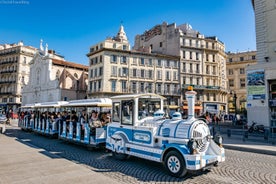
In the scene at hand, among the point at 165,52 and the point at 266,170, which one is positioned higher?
the point at 165,52

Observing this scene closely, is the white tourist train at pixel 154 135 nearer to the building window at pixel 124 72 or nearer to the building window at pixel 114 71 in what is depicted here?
the building window at pixel 114 71

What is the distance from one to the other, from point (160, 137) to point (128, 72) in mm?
35887

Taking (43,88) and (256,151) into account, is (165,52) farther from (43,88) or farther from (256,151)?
(256,151)

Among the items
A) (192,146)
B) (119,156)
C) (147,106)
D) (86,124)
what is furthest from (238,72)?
(192,146)

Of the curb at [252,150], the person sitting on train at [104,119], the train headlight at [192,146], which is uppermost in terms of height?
the person sitting on train at [104,119]

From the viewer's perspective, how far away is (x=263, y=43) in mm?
19969

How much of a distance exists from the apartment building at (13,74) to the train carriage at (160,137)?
57839 mm

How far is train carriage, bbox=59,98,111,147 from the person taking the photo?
1014cm

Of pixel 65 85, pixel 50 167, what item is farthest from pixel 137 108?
pixel 65 85

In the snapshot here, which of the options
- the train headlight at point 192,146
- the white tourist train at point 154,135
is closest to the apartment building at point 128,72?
the white tourist train at point 154,135

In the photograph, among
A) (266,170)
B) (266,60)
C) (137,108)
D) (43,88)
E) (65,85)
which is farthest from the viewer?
(43,88)

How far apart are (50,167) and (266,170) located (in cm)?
751

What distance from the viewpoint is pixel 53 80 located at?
1826 inches

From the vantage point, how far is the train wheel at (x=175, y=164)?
618 cm
